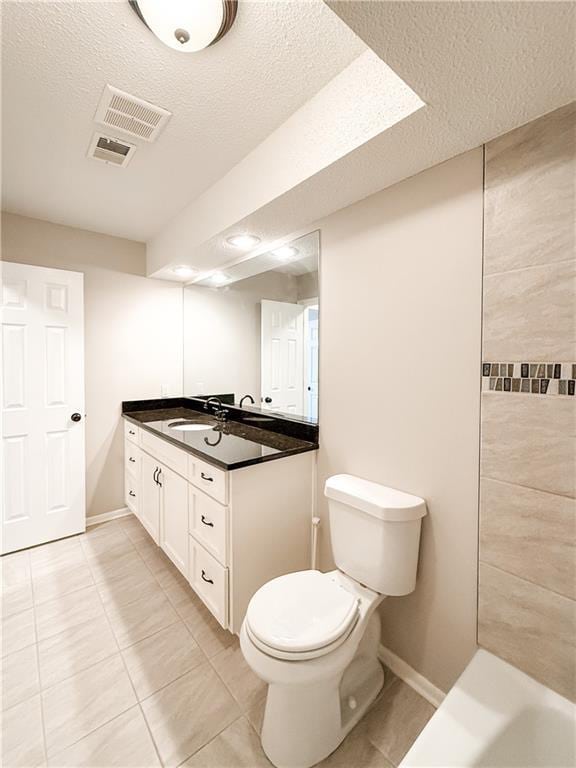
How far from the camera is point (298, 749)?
3.76 ft

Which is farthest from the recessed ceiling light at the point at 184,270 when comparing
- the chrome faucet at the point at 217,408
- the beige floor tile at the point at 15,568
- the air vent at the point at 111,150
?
the beige floor tile at the point at 15,568

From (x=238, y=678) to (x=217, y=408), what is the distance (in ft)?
5.71

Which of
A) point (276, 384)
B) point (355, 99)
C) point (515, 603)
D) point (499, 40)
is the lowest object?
point (515, 603)

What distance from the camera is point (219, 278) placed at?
114 inches

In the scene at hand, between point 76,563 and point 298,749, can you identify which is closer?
point 298,749

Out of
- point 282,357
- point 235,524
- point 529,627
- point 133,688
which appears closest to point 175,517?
point 235,524

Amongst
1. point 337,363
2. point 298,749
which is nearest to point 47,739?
point 298,749

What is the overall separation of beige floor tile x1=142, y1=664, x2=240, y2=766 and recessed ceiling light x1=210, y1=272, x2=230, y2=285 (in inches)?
97.9

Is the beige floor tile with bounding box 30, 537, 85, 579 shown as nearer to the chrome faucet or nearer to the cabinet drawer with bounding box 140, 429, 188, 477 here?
the cabinet drawer with bounding box 140, 429, 188, 477

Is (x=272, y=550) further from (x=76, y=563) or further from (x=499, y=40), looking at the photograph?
(x=499, y=40)

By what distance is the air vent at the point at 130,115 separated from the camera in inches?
54.3

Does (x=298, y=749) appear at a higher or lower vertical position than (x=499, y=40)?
lower

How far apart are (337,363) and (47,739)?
1.85 meters

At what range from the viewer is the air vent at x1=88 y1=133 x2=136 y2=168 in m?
1.64
